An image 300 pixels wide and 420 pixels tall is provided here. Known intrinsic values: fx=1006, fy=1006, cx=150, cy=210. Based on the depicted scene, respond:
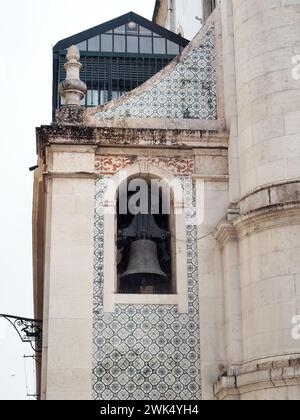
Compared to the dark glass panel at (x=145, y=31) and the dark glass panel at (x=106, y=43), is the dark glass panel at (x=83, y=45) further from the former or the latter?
the dark glass panel at (x=145, y=31)

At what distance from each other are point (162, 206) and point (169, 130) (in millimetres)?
1292

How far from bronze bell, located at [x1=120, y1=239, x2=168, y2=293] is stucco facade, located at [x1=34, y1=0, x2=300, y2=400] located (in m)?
0.52

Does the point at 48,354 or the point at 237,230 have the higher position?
the point at 237,230

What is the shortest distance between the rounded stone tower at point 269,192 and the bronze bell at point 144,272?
5.12 ft

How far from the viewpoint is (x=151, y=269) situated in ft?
53.7

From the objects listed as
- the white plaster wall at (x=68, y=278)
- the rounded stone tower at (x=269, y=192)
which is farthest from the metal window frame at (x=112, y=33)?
the white plaster wall at (x=68, y=278)

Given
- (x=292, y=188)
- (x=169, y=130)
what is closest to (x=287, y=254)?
(x=292, y=188)

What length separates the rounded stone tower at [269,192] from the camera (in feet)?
48.1

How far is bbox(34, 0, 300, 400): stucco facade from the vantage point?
15.1 meters

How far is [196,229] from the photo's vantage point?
53.8 feet

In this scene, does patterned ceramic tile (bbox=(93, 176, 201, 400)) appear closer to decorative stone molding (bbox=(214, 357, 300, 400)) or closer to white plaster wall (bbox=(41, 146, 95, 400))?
white plaster wall (bbox=(41, 146, 95, 400))

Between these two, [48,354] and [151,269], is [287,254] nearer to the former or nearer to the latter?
[151,269]

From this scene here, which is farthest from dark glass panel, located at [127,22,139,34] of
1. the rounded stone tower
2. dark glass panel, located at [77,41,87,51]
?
the rounded stone tower

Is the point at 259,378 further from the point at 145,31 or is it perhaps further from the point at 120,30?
the point at 145,31
